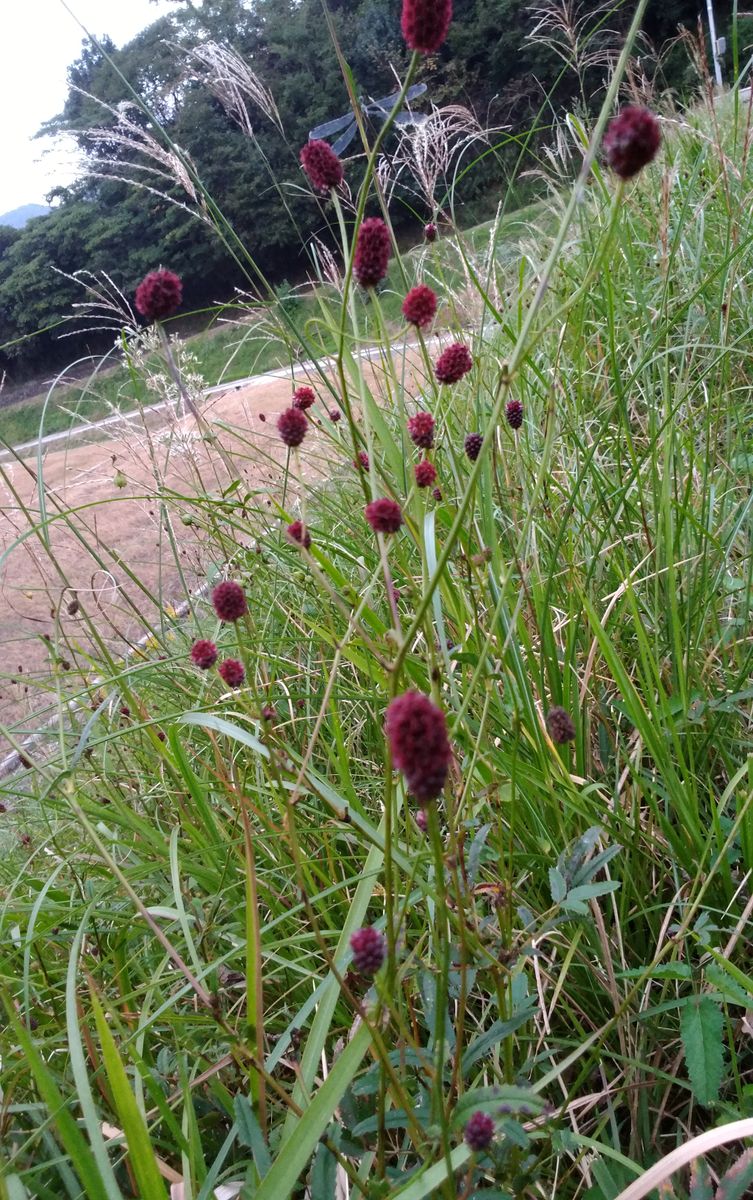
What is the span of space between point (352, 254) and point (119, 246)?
66.8ft

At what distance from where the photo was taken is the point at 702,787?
3.41ft

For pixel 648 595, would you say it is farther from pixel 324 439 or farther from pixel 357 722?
pixel 324 439

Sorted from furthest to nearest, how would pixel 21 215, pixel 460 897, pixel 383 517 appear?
pixel 21 215 < pixel 383 517 < pixel 460 897

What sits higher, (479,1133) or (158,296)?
(158,296)

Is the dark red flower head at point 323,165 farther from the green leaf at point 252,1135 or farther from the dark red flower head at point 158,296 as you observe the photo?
the green leaf at point 252,1135

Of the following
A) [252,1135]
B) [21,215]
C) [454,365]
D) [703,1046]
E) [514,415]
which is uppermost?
[21,215]

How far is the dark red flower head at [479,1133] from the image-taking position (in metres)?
0.48

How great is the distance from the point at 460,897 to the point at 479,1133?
0.46 feet

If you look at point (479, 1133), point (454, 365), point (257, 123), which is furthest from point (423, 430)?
point (257, 123)

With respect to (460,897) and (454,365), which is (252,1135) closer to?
(460,897)

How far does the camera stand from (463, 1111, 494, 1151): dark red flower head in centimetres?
48

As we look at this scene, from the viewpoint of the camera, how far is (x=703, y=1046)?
686 mm

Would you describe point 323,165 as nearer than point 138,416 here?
Yes

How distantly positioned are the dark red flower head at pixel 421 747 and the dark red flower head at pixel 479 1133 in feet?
0.83
